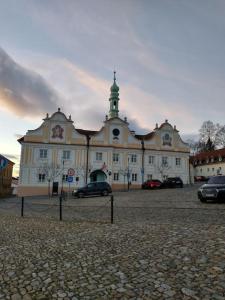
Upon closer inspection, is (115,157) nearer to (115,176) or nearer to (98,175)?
(115,176)

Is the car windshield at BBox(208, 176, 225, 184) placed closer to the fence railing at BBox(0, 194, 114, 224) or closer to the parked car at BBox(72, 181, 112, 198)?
the fence railing at BBox(0, 194, 114, 224)

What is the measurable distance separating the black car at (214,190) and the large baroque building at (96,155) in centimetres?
3043

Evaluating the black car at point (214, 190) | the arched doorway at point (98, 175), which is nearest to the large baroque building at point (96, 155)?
the arched doorway at point (98, 175)

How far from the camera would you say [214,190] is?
18.0m

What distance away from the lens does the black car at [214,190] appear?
17.8m

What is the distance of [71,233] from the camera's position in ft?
32.3

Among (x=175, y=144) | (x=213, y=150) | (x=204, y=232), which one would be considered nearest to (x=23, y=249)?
(x=204, y=232)

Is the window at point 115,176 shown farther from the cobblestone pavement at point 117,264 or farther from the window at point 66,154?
the cobblestone pavement at point 117,264

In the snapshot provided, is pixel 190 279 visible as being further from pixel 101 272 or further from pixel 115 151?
pixel 115 151

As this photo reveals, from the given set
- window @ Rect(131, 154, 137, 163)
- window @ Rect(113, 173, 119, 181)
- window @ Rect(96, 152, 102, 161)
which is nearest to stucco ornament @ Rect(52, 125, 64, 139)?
window @ Rect(96, 152, 102, 161)

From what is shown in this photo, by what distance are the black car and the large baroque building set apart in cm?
3043

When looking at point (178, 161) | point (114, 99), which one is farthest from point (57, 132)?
point (178, 161)

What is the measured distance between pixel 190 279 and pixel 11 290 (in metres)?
2.94

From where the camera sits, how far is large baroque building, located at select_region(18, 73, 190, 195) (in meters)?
46.1
